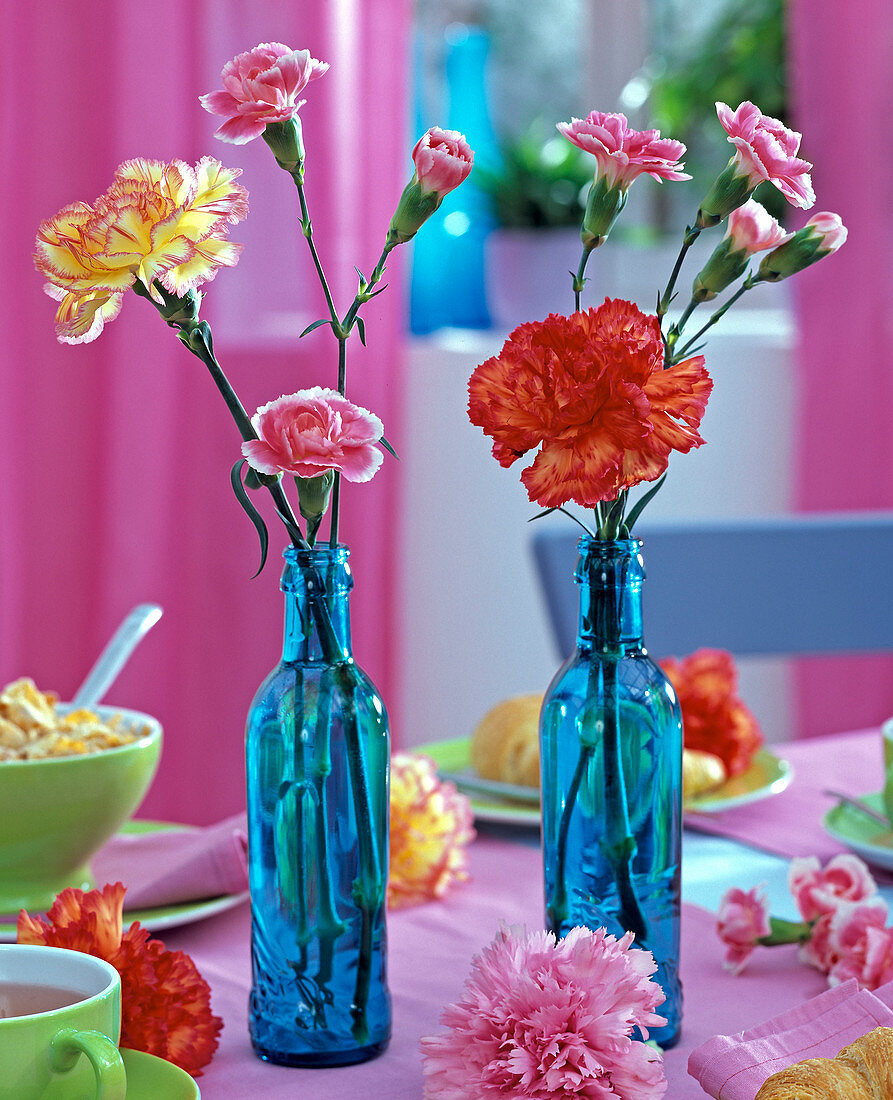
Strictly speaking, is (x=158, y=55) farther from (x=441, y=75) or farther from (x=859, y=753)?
(x=859, y=753)

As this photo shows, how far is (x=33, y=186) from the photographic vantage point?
79.7 inches

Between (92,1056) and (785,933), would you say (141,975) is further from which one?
(785,933)

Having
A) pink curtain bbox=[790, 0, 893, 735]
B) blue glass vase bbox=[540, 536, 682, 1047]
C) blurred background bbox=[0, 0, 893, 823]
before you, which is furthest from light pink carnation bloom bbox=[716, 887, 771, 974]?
pink curtain bbox=[790, 0, 893, 735]

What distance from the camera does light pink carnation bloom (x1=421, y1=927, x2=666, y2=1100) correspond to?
49 centimetres

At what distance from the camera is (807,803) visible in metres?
0.98

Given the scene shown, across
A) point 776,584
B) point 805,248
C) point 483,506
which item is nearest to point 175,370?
point 483,506

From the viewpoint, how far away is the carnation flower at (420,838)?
790mm

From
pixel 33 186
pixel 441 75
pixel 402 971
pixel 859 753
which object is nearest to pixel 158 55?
pixel 33 186

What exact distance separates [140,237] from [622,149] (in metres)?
0.19

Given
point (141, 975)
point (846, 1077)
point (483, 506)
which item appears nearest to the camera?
point (846, 1077)

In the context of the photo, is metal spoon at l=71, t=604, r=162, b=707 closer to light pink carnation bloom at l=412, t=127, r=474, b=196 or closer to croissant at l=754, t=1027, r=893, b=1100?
light pink carnation bloom at l=412, t=127, r=474, b=196

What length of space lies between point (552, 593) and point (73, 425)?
1.01 meters

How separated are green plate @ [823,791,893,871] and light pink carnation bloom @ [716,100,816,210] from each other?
439 millimetres

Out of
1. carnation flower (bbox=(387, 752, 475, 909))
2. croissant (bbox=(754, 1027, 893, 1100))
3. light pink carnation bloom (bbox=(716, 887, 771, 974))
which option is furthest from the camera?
carnation flower (bbox=(387, 752, 475, 909))
